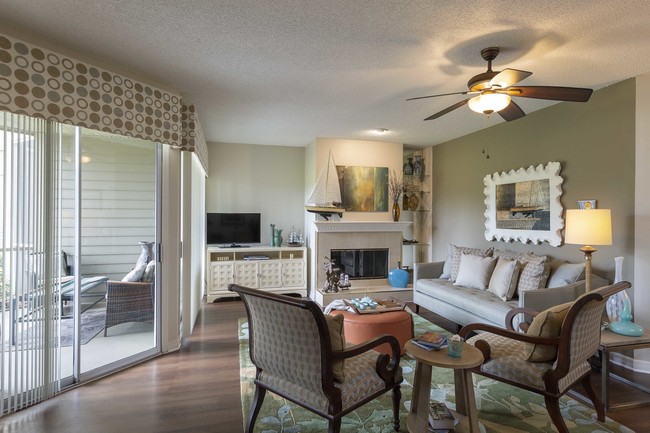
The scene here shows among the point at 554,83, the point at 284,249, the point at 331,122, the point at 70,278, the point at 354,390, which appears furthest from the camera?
Result: the point at 284,249

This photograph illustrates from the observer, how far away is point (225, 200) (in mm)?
5992

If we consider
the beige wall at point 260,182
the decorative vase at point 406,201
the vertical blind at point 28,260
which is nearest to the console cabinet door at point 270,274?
the beige wall at point 260,182

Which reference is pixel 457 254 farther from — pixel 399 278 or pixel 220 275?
pixel 220 275

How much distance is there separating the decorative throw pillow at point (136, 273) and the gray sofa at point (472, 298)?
3.28 m

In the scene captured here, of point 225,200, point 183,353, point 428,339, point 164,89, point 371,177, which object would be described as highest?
point 164,89

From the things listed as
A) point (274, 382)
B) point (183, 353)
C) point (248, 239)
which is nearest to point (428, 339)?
point (274, 382)

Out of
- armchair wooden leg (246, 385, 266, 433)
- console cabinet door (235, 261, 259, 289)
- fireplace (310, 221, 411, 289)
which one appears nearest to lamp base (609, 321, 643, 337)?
armchair wooden leg (246, 385, 266, 433)

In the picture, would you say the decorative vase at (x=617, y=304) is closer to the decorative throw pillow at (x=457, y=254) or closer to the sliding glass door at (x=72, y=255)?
the decorative throw pillow at (x=457, y=254)

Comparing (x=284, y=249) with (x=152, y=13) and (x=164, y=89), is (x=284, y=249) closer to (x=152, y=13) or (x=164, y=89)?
(x=164, y=89)

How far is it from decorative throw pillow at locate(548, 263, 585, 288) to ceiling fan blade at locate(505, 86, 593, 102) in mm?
1693

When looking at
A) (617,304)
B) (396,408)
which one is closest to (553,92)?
(617,304)

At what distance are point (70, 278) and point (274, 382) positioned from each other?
1.92m

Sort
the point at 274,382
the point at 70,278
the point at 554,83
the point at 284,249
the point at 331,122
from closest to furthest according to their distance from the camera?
the point at 274,382 < the point at 70,278 < the point at 554,83 < the point at 331,122 < the point at 284,249

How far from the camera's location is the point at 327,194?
211 inches
